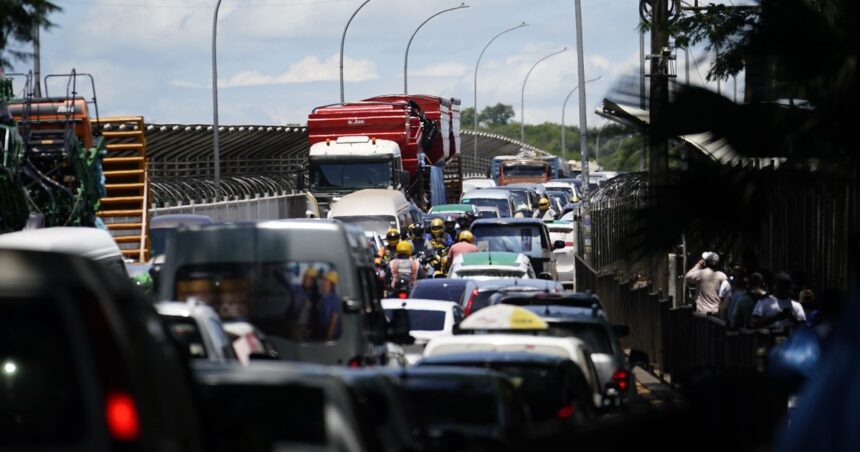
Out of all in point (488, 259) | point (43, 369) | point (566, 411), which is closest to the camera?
point (43, 369)

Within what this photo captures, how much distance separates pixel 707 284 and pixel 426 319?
13.5 feet

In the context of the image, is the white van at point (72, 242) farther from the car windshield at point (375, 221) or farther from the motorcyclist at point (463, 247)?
the car windshield at point (375, 221)

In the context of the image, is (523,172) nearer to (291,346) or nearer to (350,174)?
(350,174)

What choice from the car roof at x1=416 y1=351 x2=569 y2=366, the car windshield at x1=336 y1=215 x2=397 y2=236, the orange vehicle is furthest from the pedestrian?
the orange vehicle

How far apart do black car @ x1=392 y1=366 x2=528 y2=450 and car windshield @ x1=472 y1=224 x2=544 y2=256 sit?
855 inches

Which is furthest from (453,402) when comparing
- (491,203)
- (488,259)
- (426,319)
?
(491,203)

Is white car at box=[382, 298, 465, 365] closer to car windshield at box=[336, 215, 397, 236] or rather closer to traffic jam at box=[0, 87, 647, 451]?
traffic jam at box=[0, 87, 647, 451]

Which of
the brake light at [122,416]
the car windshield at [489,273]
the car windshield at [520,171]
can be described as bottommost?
the car windshield at [489,273]

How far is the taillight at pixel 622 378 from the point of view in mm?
14375

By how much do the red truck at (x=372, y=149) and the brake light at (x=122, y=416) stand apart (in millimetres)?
35836

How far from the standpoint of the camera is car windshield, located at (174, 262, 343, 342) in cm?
1320

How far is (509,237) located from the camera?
3186 cm

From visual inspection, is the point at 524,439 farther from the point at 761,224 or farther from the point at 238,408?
the point at 761,224

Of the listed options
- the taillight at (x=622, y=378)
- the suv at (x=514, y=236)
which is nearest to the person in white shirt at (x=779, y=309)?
the taillight at (x=622, y=378)
